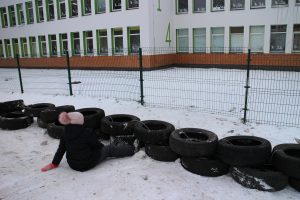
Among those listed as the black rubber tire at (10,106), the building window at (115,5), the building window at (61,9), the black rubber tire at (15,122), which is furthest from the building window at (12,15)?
the black rubber tire at (15,122)

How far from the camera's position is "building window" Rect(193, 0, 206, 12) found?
20.8m

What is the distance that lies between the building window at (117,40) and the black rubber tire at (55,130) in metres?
14.9

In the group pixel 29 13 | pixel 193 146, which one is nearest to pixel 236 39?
pixel 193 146

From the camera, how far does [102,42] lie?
22.0 m

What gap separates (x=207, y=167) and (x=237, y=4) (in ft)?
58.2

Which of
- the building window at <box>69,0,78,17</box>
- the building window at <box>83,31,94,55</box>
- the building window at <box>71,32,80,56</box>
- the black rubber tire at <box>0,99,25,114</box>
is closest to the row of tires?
the black rubber tire at <box>0,99,25,114</box>

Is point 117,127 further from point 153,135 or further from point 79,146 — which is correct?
point 79,146

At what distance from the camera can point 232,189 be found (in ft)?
13.8

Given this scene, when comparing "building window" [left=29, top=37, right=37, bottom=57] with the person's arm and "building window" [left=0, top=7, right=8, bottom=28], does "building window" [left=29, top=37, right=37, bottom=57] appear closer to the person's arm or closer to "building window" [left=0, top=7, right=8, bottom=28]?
"building window" [left=0, top=7, right=8, bottom=28]

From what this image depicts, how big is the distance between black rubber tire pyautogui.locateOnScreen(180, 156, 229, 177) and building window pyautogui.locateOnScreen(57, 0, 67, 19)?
22295 millimetres

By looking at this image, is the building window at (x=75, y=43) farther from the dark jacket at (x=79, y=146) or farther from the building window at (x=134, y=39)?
the dark jacket at (x=79, y=146)

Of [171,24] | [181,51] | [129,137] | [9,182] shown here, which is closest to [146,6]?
[171,24]

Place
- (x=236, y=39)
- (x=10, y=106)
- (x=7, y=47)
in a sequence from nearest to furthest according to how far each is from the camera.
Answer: (x=10, y=106) < (x=236, y=39) < (x=7, y=47)

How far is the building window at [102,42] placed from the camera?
21750mm
